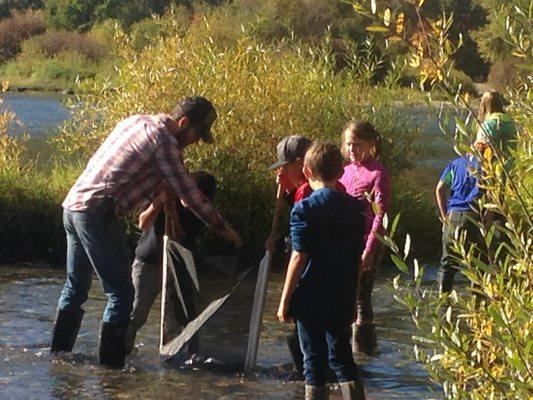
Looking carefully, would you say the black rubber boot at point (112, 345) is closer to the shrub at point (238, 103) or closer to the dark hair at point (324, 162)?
the dark hair at point (324, 162)

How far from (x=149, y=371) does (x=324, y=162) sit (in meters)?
2.36

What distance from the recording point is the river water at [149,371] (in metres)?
7.80

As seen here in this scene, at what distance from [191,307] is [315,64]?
23.5ft

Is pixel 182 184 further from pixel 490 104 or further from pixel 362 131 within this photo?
pixel 490 104

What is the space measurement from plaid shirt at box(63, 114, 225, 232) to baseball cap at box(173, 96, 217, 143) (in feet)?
0.48

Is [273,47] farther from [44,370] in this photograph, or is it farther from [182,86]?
[44,370]

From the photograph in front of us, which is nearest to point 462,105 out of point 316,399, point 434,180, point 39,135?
point 316,399

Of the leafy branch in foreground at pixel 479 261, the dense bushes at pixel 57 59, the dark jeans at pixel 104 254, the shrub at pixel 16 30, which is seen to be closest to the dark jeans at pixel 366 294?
the dark jeans at pixel 104 254

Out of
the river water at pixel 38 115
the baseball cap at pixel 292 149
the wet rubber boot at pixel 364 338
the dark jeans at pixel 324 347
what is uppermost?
the baseball cap at pixel 292 149

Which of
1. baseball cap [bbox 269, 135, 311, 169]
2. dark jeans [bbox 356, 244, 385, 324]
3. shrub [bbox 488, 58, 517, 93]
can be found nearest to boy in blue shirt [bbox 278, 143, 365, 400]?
baseball cap [bbox 269, 135, 311, 169]

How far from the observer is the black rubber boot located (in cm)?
799

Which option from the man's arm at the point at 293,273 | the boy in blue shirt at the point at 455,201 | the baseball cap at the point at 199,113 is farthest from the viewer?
the boy in blue shirt at the point at 455,201

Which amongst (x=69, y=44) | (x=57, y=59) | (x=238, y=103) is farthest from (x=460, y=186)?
(x=69, y=44)

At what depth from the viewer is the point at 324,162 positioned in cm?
660
